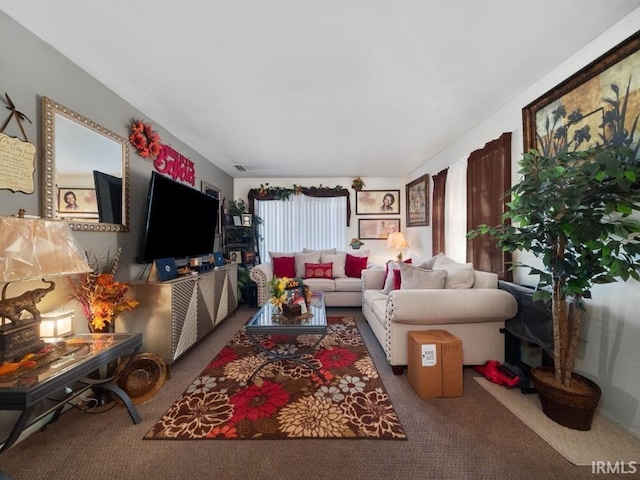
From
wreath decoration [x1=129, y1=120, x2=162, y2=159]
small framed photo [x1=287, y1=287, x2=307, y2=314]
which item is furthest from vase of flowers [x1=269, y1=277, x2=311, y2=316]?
wreath decoration [x1=129, y1=120, x2=162, y2=159]

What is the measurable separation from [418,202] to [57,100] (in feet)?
14.4

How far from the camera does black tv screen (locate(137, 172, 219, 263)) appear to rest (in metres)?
2.26

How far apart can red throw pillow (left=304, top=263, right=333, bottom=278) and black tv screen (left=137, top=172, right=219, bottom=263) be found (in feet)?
5.24

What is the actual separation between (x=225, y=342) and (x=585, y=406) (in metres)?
2.95

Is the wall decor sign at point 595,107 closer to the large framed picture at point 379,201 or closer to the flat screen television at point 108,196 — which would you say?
the large framed picture at point 379,201

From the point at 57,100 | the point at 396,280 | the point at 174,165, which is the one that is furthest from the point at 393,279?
the point at 57,100

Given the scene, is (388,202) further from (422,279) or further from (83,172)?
(83,172)

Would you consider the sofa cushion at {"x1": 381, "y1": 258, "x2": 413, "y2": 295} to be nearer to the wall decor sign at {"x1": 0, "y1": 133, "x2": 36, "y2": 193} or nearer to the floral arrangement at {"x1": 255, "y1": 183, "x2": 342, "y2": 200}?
the floral arrangement at {"x1": 255, "y1": 183, "x2": 342, "y2": 200}

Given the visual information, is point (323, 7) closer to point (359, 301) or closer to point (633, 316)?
point (633, 316)

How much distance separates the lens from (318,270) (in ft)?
13.7

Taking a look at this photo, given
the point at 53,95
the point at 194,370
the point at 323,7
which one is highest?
the point at 323,7

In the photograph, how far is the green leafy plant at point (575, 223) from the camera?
1.24 meters

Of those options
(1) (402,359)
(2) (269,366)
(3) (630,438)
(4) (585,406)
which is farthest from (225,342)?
(3) (630,438)

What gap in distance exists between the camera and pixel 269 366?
88.1 inches
